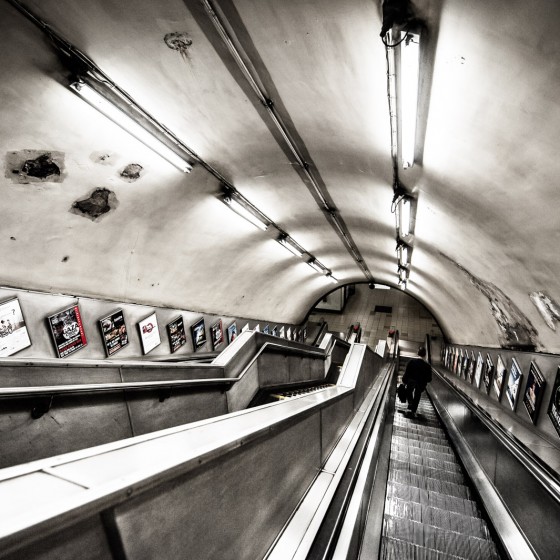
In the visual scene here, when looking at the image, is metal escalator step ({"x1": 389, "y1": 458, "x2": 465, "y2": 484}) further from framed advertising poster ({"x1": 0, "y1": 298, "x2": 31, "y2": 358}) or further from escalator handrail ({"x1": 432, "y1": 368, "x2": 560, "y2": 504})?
framed advertising poster ({"x1": 0, "y1": 298, "x2": 31, "y2": 358})

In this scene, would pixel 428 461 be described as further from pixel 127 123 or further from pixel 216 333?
pixel 216 333

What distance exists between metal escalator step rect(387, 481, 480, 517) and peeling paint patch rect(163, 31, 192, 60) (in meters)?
4.58

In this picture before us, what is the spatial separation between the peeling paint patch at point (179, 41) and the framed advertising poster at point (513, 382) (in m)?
6.37

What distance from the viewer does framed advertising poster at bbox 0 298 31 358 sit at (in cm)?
468

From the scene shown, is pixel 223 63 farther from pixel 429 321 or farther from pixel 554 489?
pixel 429 321

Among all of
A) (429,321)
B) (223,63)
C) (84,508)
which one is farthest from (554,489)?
(429,321)

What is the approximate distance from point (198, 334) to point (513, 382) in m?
6.90

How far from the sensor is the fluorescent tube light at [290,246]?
8.98 m

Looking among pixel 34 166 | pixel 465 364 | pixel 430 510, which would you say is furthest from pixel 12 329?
pixel 465 364

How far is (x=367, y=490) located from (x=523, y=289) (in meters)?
3.88

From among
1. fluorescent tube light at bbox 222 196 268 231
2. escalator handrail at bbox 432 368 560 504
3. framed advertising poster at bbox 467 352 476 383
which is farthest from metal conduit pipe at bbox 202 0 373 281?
framed advertising poster at bbox 467 352 476 383

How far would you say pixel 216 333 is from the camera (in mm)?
10289

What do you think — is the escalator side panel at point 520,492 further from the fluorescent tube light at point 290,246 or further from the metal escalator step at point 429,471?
the fluorescent tube light at point 290,246

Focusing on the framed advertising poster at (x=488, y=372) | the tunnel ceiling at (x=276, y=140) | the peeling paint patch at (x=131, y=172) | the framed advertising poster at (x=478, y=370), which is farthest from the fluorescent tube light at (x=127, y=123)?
the framed advertising poster at (x=478, y=370)
